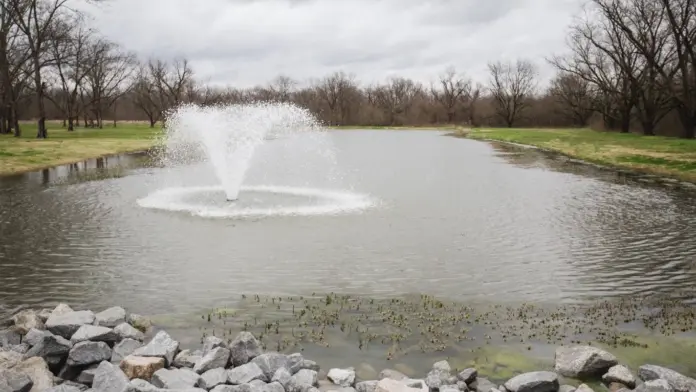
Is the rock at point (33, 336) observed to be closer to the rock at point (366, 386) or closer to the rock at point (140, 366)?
the rock at point (140, 366)

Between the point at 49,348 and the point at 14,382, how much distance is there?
99 centimetres

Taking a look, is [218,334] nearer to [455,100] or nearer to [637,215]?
[637,215]

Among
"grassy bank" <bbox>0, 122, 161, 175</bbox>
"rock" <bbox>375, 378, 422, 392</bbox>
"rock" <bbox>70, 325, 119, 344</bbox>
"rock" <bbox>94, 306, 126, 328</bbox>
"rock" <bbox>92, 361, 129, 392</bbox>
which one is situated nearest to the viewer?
"rock" <bbox>92, 361, 129, 392</bbox>

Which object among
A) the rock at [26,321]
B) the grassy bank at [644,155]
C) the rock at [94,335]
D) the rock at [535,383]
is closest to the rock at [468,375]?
the rock at [535,383]

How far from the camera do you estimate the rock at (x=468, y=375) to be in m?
7.62

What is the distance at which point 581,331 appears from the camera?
9516 mm

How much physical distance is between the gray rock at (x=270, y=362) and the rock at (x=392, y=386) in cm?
134

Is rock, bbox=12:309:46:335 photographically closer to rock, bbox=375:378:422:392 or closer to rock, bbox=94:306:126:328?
rock, bbox=94:306:126:328

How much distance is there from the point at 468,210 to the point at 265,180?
10836 mm

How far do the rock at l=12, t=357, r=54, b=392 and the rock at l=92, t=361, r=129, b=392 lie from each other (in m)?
0.62

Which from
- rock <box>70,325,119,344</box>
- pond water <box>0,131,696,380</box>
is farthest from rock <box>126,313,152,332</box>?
rock <box>70,325,119,344</box>

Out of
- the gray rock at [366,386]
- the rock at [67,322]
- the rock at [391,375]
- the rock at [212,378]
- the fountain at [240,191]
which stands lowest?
the rock at [391,375]

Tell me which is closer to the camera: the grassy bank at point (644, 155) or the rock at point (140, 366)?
the rock at point (140, 366)

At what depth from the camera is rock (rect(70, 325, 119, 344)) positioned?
27.3ft
